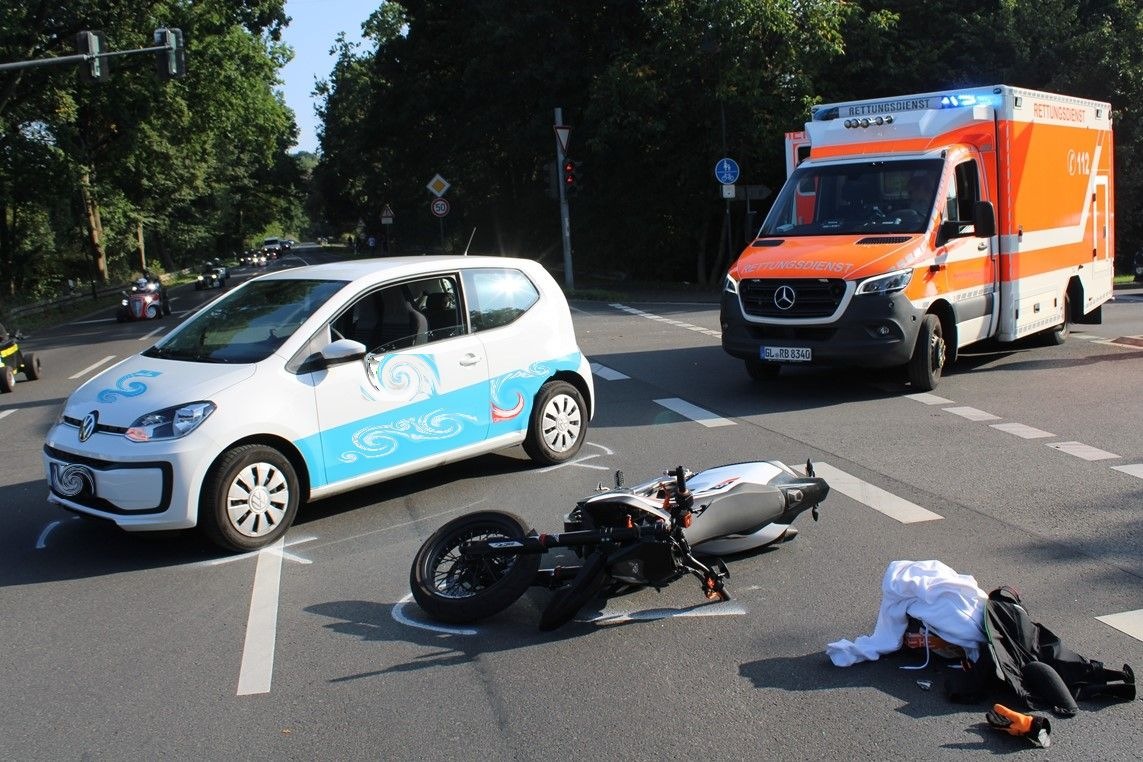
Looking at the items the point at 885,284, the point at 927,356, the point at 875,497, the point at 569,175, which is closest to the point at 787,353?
the point at 885,284

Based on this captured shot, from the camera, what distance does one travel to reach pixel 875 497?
7352 mm

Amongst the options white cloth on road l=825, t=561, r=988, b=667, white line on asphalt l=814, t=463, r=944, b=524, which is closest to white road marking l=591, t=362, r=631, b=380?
white line on asphalt l=814, t=463, r=944, b=524

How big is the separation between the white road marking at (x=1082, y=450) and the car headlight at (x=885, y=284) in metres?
2.45

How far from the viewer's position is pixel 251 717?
Result: 438 centimetres

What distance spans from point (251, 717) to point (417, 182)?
136 ft

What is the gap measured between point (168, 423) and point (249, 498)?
0.63 meters

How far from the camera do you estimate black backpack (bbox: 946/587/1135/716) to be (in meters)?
4.25

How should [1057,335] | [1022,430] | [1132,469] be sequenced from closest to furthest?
[1132,469]
[1022,430]
[1057,335]

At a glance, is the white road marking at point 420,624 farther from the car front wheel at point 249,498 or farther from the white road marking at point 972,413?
the white road marking at point 972,413

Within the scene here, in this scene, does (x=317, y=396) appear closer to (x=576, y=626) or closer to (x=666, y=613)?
(x=576, y=626)

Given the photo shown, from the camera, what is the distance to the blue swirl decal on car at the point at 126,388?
660 centimetres

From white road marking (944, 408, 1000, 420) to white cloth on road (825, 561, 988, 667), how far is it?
18.2 feet

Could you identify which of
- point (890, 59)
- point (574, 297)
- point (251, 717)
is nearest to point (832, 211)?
point (251, 717)

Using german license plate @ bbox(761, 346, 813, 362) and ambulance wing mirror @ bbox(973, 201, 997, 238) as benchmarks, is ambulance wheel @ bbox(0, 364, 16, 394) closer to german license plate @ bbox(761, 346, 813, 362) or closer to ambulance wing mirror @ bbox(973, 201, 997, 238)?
german license plate @ bbox(761, 346, 813, 362)
